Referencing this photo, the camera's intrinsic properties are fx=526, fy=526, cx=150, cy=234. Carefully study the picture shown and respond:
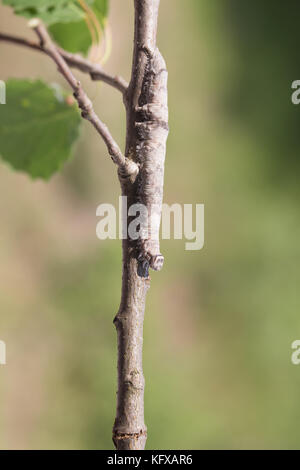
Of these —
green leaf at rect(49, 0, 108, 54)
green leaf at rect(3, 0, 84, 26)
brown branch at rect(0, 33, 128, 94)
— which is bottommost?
brown branch at rect(0, 33, 128, 94)

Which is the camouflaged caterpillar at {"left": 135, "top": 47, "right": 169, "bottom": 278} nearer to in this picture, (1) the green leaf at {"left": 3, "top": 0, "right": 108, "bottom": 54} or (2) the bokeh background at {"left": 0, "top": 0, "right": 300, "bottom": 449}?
(1) the green leaf at {"left": 3, "top": 0, "right": 108, "bottom": 54}

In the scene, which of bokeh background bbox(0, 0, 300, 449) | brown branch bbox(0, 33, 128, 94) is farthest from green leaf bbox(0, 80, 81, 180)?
bokeh background bbox(0, 0, 300, 449)

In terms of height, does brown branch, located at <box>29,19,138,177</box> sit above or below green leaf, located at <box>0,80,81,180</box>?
below

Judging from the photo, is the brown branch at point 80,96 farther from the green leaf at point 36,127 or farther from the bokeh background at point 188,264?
the bokeh background at point 188,264

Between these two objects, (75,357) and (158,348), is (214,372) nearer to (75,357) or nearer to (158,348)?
(158,348)
